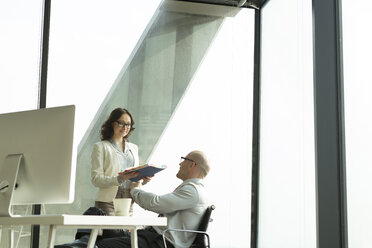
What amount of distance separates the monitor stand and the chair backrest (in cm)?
144

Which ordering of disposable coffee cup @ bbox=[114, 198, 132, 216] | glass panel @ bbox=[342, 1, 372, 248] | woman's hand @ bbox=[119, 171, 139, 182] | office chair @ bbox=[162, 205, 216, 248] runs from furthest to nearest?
1. glass panel @ bbox=[342, 1, 372, 248]
2. office chair @ bbox=[162, 205, 216, 248]
3. woman's hand @ bbox=[119, 171, 139, 182]
4. disposable coffee cup @ bbox=[114, 198, 132, 216]

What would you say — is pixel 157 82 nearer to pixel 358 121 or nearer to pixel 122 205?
pixel 358 121

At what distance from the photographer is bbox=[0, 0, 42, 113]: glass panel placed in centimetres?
513

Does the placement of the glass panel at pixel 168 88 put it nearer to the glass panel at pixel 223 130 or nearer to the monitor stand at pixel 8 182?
the glass panel at pixel 223 130

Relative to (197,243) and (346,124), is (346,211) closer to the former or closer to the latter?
(346,124)

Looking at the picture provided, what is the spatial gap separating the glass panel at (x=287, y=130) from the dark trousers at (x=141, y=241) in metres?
1.39

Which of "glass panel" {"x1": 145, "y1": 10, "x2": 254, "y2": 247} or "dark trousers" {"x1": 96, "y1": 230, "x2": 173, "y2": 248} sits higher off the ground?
"glass panel" {"x1": 145, "y1": 10, "x2": 254, "y2": 247}

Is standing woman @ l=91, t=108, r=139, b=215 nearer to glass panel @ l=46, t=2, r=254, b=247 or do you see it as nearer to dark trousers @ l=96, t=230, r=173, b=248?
dark trousers @ l=96, t=230, r=173, b=248

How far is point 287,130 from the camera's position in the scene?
4785 millimetres

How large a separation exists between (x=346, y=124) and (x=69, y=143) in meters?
2.25

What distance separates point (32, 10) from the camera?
5.28 m

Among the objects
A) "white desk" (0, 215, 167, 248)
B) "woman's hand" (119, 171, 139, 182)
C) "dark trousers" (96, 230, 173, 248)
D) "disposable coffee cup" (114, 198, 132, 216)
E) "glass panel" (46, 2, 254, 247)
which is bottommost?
"dark trousers" (96, 230, 173, 248)

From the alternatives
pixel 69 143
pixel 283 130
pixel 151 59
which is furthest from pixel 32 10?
pixel 69 143

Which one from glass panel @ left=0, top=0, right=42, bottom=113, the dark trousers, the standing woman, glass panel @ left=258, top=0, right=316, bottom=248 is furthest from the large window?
the dark trousers
